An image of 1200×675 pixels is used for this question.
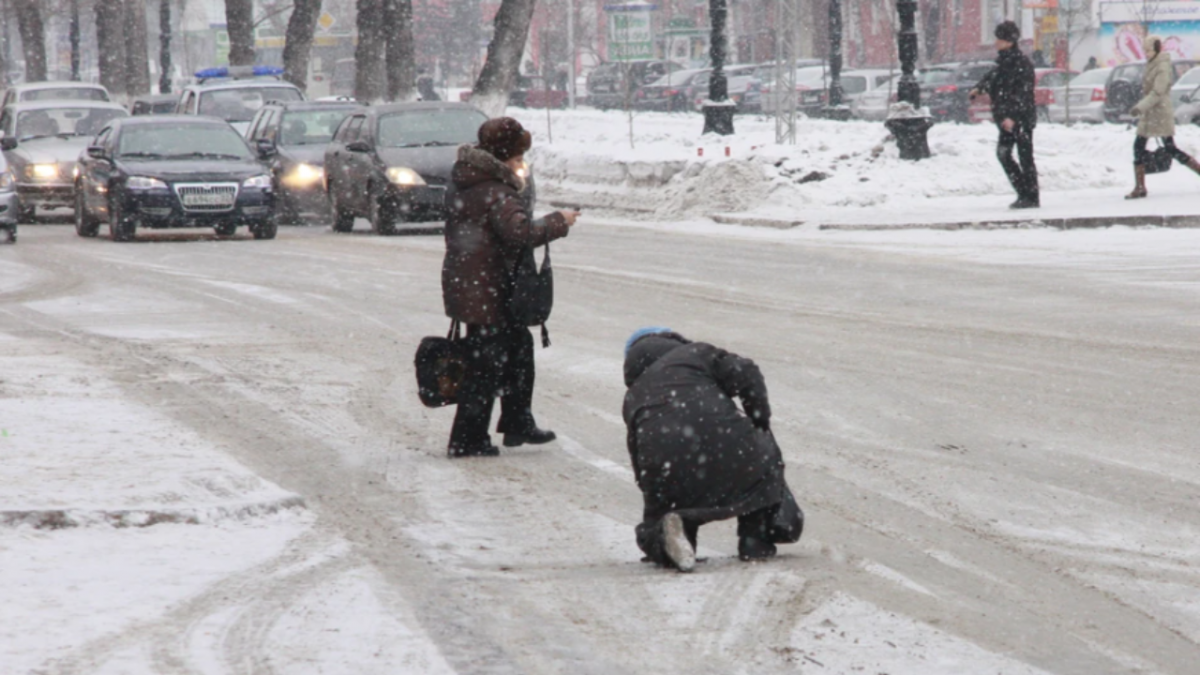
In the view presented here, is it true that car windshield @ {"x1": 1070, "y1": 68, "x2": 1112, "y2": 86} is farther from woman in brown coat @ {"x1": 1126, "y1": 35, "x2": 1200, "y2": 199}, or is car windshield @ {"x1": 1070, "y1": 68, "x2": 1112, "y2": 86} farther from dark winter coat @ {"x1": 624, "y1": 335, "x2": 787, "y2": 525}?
dark winter coat @ {"x1": 624, "y1": 335, "x2": 787, "y2": 525}

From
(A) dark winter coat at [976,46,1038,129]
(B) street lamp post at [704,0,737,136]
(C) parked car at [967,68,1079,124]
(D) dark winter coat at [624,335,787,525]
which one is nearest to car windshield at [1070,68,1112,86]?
(C) parked car at [967,68,1079,124]

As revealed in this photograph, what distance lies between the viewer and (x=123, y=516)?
5805 mm

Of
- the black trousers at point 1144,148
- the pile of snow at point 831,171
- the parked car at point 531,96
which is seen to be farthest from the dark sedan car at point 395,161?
the parked car at point 531,96

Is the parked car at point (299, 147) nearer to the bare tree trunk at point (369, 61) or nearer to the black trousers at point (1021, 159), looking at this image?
the bare tree trunk at point (369, 61)

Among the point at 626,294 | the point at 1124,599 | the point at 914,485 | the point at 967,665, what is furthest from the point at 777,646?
the point at 626,294

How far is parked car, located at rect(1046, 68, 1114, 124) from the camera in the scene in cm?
3978

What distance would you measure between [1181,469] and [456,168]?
3202mm

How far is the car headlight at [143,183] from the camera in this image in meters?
19.4

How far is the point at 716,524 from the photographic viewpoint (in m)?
6.17

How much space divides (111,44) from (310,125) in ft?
83.5

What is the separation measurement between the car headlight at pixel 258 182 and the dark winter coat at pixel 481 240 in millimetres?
12714

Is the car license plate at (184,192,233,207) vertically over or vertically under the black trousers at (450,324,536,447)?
over

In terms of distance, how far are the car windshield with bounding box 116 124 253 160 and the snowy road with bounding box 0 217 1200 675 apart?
24.5ft

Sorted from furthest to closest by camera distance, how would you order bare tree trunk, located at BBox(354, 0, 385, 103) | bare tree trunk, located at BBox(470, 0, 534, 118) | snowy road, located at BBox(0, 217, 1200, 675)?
bare tree trunk, located at BBox(354, 0, 385, 103) < bare tree trunk, located at BBox(470, 0, 534, 118) < snowy road, located at BBox(0, 217, 1200, 675)
